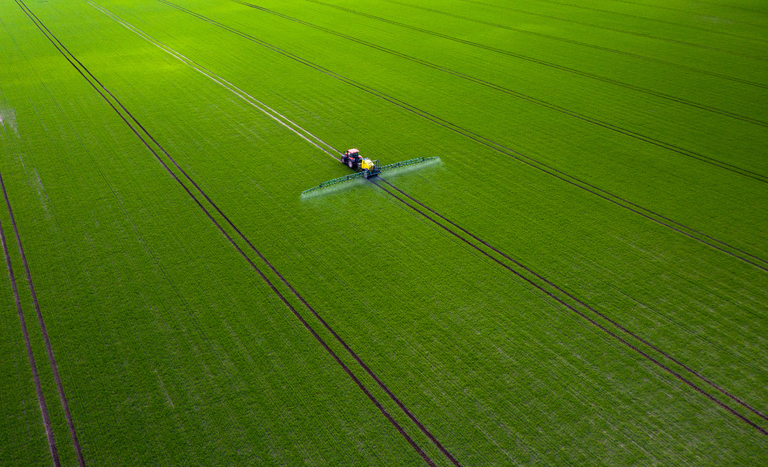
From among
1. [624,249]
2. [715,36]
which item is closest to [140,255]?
[624,249]

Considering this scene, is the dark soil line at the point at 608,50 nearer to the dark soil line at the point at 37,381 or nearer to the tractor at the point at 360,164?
the tractor at the point at 360,164

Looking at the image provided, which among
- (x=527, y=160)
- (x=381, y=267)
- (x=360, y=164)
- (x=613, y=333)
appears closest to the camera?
(x=613, y=333)

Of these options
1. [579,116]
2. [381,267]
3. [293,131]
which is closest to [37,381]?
[381,267]

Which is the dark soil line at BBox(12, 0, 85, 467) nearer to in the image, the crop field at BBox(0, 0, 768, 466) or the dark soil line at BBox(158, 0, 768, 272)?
the crop field at BBox(0, 0, 768, 466)

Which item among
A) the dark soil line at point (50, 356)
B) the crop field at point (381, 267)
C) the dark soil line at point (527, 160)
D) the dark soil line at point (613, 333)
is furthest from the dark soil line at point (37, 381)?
the dark soil line at point (527, 160)

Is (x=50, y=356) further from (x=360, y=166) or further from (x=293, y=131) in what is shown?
(x=293, y=131)

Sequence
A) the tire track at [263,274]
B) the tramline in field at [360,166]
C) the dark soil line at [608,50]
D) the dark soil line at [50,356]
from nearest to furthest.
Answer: the dark soil line at [50,356], the tire track at [263,274], the tramline in field at [360,166], the dark soil line at [608,50]
